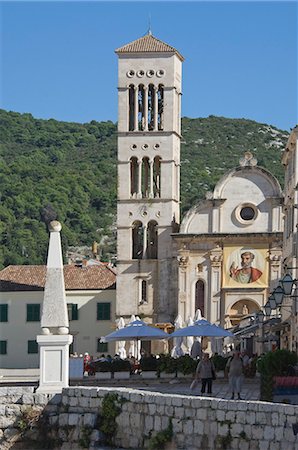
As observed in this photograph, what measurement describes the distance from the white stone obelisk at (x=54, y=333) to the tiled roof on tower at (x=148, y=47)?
43.0 metres

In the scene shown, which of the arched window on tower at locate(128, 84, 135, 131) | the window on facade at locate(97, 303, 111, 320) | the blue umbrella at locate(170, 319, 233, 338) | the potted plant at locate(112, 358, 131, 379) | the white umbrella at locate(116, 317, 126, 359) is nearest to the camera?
the potted plant at locate(112, 358, 131, 379)

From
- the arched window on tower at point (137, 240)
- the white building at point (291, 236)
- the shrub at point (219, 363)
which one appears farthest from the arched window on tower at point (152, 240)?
the shrub at point (219, 363)

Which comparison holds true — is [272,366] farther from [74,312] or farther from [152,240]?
[74,312]

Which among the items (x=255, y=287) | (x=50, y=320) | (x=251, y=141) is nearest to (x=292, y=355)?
(x=50, y=320)

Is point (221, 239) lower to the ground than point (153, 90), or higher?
lower

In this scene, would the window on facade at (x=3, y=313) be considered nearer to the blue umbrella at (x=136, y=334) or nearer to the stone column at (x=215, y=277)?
the stone column at (x=215, y=277)

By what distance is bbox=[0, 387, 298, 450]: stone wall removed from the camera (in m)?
24.2

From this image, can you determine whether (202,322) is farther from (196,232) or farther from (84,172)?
(84,172)

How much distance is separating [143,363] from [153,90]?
32.2m

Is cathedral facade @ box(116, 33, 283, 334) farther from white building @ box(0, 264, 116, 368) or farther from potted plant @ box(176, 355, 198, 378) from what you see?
potted plant @ box(176, 355, 198, 378)

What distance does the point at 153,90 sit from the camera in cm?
7312

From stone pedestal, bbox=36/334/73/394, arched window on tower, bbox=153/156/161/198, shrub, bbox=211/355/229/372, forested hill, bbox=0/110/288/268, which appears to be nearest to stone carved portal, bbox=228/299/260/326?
arched window on tower, bbox=153/156/161/198

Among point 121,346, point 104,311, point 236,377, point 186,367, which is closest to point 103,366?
point 186,367

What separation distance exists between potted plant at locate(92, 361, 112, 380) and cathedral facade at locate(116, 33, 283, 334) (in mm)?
27122
